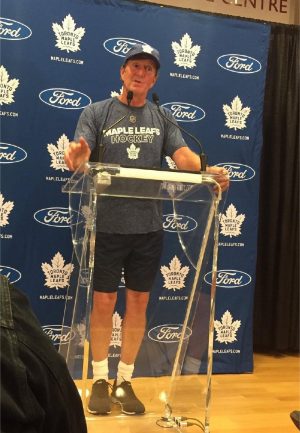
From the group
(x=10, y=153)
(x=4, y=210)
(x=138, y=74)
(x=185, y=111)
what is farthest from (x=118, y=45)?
(x=4, y=210)

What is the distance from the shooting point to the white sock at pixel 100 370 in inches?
75.7

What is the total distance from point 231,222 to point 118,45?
1379 mm

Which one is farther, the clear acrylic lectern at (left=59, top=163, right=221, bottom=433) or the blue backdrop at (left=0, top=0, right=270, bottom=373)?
the blue backdrop at (left=0, top=0, right=270, bottom=373)

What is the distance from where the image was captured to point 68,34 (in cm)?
306

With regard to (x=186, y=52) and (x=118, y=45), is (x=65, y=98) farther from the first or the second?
(x=186, y=52)

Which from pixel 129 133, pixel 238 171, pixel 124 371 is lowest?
pixel 124 371

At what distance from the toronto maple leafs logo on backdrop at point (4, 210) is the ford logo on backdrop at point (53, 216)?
15cm

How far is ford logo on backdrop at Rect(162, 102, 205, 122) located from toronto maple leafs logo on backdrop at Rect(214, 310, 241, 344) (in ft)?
4.36

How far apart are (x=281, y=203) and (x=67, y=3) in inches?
80.3

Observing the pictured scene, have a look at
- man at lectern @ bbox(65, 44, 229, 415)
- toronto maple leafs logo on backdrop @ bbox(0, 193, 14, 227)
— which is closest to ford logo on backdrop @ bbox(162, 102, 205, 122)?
toronto maple leafs logo on backdrop @ bbox(0, 193, 14, 227)

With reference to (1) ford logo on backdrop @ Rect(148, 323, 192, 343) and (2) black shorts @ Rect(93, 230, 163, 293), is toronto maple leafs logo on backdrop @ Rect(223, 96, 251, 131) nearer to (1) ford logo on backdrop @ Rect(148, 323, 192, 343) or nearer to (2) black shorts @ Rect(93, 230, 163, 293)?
(2) black shorts @ Rect(93, 230, 163, 293)

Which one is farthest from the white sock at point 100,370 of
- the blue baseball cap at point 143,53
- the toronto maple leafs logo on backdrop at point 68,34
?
the toronto maple leafs logo on backdrop at point 68,34

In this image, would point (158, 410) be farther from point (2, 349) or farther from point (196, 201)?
point (2, 349)

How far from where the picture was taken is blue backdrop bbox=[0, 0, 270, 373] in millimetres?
3006
